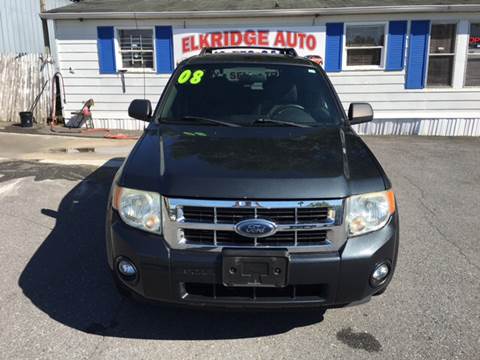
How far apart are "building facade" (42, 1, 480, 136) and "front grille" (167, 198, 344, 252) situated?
8.90 meters

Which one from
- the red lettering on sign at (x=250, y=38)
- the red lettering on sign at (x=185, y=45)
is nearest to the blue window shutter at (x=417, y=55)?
the red lettering on sign at (x=250, y=38)

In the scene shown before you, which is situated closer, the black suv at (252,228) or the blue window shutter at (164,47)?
the black suv at (252,228)

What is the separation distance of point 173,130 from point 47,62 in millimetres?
10264

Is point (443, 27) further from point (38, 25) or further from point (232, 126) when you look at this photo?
point (38, 25)

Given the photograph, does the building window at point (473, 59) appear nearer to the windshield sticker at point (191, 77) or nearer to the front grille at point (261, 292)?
the windshield sticker at point (191, 77)

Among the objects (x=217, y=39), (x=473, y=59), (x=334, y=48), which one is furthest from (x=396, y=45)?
(x=217, y=39)

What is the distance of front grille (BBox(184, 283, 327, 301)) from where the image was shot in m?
2.48

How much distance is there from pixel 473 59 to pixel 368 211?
10186 mm

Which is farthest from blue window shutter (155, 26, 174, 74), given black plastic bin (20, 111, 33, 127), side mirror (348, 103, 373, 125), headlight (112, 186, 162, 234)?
headlight (112, 186, 162, 234)

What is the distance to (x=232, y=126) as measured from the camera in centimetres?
339

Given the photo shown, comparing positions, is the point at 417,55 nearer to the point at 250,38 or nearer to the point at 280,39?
the point at 280,39

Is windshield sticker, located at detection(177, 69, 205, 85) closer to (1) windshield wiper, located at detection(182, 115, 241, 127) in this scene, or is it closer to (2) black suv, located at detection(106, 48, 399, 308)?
(1) windshield wiper, located at detection(182, 115, 241, 127)

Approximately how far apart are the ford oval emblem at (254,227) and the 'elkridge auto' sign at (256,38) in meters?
8.97

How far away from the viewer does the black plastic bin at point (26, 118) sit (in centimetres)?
1113
